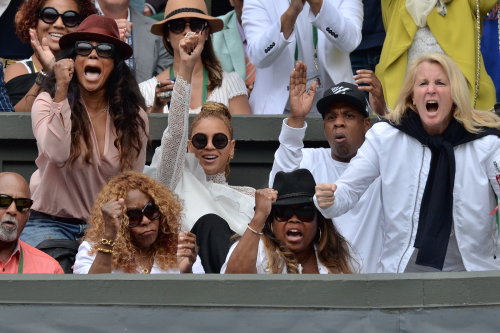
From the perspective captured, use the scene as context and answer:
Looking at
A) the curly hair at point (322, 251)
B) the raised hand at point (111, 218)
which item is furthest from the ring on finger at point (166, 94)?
the raised hand at point (111, 218)

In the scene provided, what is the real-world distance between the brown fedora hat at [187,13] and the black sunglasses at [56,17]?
51 cm

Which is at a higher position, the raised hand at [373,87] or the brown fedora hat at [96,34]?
the brown fedora hat at [96,34]

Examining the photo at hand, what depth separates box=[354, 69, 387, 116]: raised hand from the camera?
851 centimetres

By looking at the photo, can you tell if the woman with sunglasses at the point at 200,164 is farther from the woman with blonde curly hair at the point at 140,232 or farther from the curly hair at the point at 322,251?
the curly hair at the point at 322,251

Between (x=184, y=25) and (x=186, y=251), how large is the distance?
2343mm

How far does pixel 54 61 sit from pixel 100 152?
619 mm

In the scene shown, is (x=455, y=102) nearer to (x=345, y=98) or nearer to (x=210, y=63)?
(x=345, y=98)

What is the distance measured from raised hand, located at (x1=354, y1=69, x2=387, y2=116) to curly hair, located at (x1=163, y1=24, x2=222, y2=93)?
3.69 feet

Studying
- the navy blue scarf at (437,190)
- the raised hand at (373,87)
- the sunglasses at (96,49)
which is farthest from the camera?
the raised hand at (373,87)

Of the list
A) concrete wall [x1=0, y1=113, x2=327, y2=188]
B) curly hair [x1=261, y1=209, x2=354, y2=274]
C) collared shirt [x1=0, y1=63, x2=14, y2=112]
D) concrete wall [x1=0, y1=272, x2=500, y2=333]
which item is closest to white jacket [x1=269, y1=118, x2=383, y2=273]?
curly hair [x1=261, y1=209, x2=354, y2=274]

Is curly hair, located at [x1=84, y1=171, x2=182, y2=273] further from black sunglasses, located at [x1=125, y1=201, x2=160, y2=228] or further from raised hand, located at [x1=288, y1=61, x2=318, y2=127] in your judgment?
raised hand, located at [x1=288, y1=61, x2=318, y2=127]

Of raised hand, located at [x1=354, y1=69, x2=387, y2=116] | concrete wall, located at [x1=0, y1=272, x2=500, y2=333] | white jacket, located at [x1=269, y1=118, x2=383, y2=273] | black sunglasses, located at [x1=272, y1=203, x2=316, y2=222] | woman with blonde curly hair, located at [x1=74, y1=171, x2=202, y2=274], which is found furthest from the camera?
raised hand, located at [x1=354, y1=69, x2=387, y2=116]

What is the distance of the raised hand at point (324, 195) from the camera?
7293mm

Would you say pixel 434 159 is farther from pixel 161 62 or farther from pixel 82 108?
pixel 161 62
